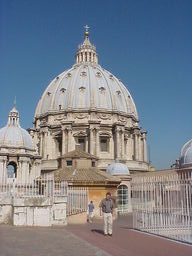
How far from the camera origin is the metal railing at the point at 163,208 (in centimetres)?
1244


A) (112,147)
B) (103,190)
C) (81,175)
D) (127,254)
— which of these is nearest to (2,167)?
(81,175)

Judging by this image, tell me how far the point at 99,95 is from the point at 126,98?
22.2 feet

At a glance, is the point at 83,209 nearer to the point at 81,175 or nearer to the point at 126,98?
the point at 81,175

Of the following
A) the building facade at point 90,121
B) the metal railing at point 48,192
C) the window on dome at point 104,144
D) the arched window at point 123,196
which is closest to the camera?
the metal railing at point 48,192

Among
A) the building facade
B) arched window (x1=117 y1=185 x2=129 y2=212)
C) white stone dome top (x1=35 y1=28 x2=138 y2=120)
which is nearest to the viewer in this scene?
arched window (x1=117 y1=185 x2=129 y2=212)

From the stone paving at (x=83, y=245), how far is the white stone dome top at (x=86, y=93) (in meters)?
47.0

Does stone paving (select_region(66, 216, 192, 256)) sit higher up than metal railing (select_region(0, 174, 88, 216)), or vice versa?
metal railing (select_region(0, 174, 88, 216))

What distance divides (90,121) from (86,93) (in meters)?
9.76

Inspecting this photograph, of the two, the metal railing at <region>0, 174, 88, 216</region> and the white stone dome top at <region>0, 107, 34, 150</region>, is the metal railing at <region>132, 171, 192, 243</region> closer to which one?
the metal railing at <region>0, 174, 88, 216</region>

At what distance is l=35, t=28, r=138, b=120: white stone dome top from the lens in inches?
2392

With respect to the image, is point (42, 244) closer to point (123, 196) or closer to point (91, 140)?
point (123, 196)

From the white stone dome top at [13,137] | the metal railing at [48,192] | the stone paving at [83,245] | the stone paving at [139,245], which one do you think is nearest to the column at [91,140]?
the white stone dome top at [13,137]

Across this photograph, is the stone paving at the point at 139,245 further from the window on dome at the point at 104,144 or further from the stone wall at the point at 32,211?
the window on dome at the point at 104,144

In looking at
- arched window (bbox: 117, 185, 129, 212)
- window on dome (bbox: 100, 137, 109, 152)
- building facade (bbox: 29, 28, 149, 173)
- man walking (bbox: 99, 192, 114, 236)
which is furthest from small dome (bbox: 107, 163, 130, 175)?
man walking (bbox: 99, 192, 114, 236)
